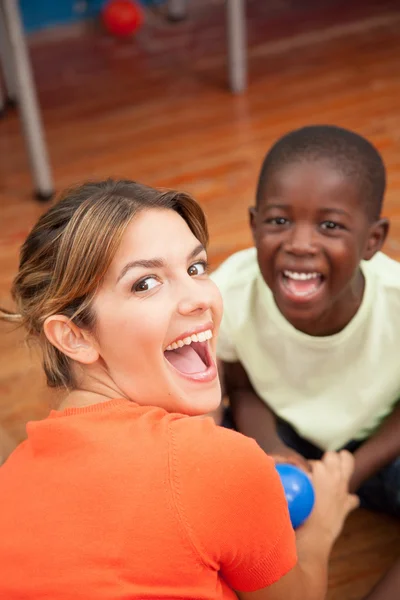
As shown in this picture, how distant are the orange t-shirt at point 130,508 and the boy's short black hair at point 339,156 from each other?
541mm

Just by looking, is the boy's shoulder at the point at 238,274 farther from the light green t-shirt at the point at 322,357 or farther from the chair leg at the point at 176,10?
the chair leg at the point at 176,10

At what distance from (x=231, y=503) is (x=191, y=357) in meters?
0.23

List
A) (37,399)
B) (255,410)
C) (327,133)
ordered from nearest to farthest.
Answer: (327,133) < (255,410) < (37,399)

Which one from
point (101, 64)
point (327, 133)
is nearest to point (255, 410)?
point (327, 133)

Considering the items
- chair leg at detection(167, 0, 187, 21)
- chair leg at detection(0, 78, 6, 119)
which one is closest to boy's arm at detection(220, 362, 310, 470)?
chair leg at detection(0, 78, 6, 119)

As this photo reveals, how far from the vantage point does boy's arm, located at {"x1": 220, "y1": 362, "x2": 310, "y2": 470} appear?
1.44 meters

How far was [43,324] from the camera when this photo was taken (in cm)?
103

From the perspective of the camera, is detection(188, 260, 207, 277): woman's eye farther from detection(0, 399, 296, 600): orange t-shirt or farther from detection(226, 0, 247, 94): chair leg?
detection(226, 0, 247, 94): chair leg

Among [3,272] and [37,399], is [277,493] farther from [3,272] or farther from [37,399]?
[3,272]

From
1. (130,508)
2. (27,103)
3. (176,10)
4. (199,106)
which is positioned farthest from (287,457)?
(176,10)

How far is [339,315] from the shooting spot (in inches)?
56.1

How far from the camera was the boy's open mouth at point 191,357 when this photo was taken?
109 centimetres

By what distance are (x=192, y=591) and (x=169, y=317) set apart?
30 centimetres

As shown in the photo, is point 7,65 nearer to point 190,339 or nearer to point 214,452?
point 190,339
